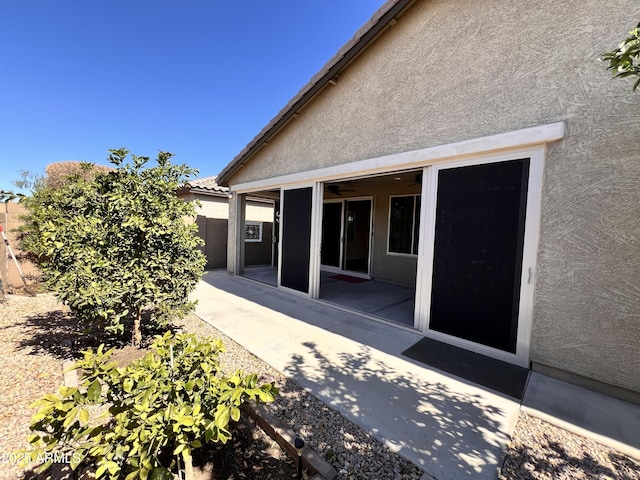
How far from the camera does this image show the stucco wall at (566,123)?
10.6ft

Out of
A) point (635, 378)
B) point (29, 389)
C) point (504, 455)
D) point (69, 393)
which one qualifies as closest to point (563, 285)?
point (635, 378)

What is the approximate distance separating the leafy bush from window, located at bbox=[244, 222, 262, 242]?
10.9 meters

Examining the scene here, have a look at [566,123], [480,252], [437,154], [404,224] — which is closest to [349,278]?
[404,224]

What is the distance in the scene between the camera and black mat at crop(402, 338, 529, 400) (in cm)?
347

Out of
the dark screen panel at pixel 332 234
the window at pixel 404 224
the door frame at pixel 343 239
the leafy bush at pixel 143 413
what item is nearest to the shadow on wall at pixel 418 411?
the leafy bush at pixel 143 413

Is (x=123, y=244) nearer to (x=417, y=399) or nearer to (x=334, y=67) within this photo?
(x=417, y=399)

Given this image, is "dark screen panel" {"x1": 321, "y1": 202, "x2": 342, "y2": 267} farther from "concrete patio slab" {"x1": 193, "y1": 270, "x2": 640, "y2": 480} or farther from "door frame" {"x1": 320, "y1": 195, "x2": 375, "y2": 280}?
"concrete patio slab" {"x1": 193, "y1": 270, "x2": 640, "y2": 480}

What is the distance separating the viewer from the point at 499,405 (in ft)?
10.0

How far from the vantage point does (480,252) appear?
4262 millimetres

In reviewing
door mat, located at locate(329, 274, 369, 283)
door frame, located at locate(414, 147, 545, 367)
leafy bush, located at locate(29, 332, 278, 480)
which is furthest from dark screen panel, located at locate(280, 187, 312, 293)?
leafy bush, located at locate(29, 332, 278, 480)

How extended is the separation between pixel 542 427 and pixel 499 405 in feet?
1.30

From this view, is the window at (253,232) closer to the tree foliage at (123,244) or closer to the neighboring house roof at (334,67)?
the neighboring house roof at (334,67)

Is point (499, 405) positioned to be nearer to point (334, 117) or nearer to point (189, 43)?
point (334, 117)

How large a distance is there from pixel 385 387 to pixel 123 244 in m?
3.98
